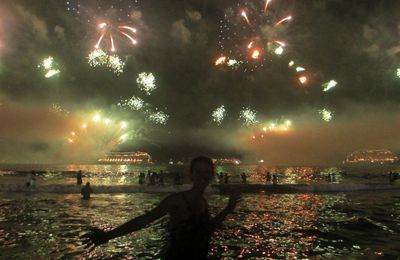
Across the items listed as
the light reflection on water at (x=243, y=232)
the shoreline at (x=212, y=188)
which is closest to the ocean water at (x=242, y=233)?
the light reflection on water at (x=243, y=232)

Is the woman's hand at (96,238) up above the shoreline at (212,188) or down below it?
above

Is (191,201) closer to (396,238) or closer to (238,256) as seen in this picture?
Answer: (238,256)

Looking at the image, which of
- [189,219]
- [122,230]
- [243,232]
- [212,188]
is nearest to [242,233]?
[243,232]

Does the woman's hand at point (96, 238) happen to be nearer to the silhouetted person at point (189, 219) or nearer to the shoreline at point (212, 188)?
the silhouetted person at point (189, 219)

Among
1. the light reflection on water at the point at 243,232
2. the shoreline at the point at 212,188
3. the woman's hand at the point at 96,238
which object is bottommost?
the light reflection on water at the point at 243,232

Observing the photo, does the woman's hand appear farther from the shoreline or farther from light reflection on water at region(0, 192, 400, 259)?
the shoreline

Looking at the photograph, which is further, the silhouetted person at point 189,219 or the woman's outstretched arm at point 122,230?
the silhouetted person at point 189,219

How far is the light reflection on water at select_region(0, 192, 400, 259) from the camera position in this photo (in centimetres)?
1259

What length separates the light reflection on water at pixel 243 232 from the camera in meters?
12.6

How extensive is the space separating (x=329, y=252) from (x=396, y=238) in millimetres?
4615

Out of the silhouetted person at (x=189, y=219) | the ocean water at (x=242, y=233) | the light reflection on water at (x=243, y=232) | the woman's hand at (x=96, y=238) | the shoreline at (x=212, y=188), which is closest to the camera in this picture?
the woman's hand at (x=96, y=238)

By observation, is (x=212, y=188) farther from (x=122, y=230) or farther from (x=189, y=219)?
(x=122, y=230)

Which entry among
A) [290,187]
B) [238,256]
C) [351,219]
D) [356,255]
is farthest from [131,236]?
[290,187]

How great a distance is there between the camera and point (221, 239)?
1479 cm
